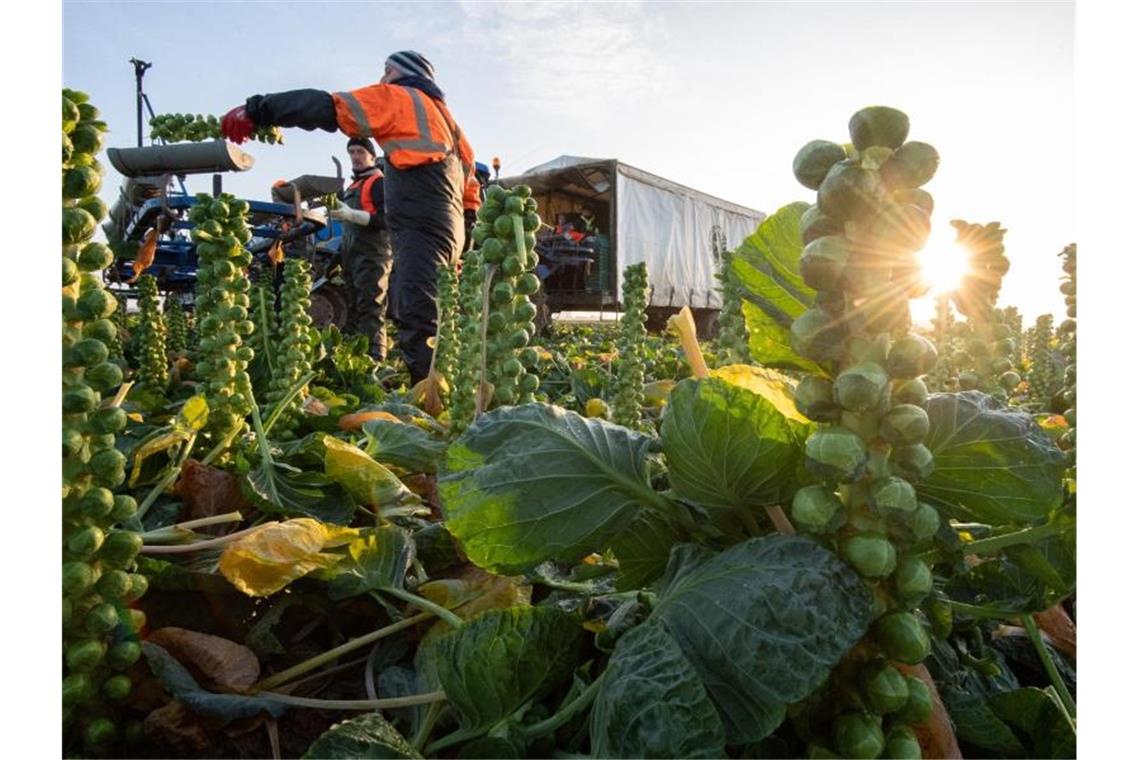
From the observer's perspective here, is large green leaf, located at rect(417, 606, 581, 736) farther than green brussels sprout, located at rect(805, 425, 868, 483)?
Yes

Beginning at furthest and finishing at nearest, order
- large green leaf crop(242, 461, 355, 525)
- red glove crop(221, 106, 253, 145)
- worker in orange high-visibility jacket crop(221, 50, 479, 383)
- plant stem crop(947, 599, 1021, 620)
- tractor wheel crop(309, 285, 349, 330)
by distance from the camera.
Result: 1. tractor wheel crop(309, 285, 349, 330)
2. red glove crop(221, 106, 253, 145)
3. worker in orange high-visibility jacket crop(221, 50, 479, 383)
4. large green leaf crop(242, 461, 355, 525)
5. plant stem crop(947, 599, 1021, 620)

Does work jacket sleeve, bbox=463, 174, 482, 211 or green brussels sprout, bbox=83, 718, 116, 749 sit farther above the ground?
work jacket sleeve, bbox=463, 174, 482, 211

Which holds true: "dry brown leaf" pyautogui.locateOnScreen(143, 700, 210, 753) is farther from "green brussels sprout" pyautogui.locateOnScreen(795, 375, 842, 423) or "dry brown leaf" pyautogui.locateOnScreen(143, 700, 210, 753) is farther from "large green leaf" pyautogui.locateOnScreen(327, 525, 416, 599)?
"green brussels sprout" pyautogui.locateOnScreen(795, 375, 842, 423)

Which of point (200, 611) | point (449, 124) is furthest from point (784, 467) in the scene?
point (449, 124)

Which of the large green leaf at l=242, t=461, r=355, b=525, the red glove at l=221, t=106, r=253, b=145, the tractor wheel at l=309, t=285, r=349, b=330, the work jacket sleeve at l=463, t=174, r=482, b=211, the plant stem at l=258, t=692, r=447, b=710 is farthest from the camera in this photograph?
the tractor wheel at l=309, t=285, r=349, b=330

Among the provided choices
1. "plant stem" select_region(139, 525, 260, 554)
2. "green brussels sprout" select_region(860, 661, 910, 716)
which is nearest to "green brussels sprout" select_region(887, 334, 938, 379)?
"green brussels sprout" select_region(860, 661, 910, 716)

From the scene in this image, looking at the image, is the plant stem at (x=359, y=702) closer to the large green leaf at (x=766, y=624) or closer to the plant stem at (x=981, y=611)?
the large green leaf at (x=766, y=624)

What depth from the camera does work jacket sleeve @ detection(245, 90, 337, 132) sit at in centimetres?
557

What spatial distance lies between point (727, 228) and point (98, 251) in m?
26.5

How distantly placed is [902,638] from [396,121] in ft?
18.7

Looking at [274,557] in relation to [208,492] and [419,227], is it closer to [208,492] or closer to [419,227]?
[208,492]

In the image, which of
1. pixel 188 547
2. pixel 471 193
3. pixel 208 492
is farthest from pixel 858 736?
pixel 471 193

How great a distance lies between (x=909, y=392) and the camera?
63 centimetres

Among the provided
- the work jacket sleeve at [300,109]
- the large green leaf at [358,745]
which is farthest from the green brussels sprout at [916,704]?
the work jacket sleeve at [300,109]
